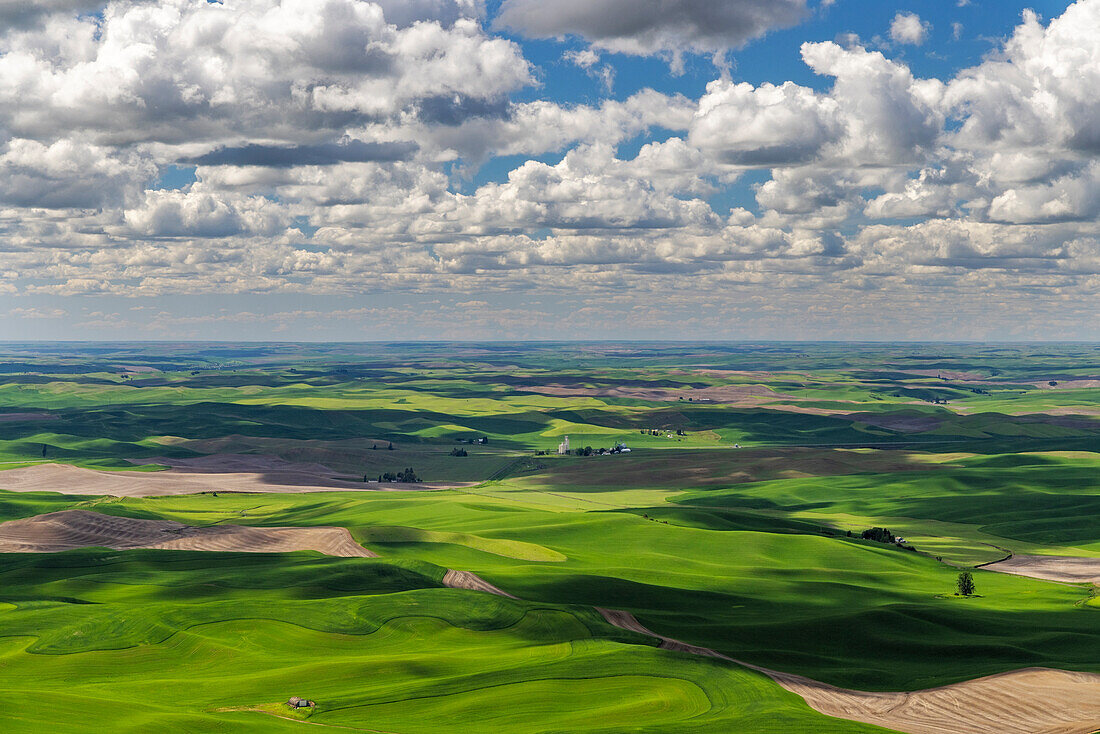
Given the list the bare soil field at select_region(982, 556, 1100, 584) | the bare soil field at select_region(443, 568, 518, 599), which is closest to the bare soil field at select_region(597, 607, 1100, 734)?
the bare soil field at select_region(443, 568, 518, 599)

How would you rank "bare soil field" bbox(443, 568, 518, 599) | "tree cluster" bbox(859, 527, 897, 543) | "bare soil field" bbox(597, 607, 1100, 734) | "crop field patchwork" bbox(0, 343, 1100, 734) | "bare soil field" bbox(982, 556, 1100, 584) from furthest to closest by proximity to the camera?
1. "tree cluster" bbox(859, 527, 897, 543)
2. "bare soil field" bbox(982, 556, 1100, 584)
3. "bare soil field" bbox(443, 568, 518, 599)
4. "bare soil field" bbox(597, 607, 1100, 734)
5. "crop field patchwork" bbox(0, 343, 1100, 734)

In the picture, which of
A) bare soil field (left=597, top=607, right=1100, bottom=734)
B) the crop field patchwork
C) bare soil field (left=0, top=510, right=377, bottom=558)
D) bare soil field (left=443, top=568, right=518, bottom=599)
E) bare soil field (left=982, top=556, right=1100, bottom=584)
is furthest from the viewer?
bare soil field (left=0, top=510, right=377, bottom=558)

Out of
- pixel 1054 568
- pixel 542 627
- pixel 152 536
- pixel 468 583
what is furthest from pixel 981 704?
pixel 152 536

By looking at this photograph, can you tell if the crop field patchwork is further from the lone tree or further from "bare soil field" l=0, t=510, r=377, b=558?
the lone tree

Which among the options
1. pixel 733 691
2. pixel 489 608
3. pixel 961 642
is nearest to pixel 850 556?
pixel 961 642

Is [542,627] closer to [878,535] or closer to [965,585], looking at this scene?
[965,585]

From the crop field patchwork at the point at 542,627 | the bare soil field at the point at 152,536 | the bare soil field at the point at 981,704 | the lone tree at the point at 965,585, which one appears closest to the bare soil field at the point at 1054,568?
the crop field patchwork at the point at 542,627

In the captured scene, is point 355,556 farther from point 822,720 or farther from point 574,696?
point 822,720

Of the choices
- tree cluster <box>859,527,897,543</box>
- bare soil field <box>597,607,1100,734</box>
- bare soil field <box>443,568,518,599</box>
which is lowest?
tree cluster <box>859,527,897,543</box>
